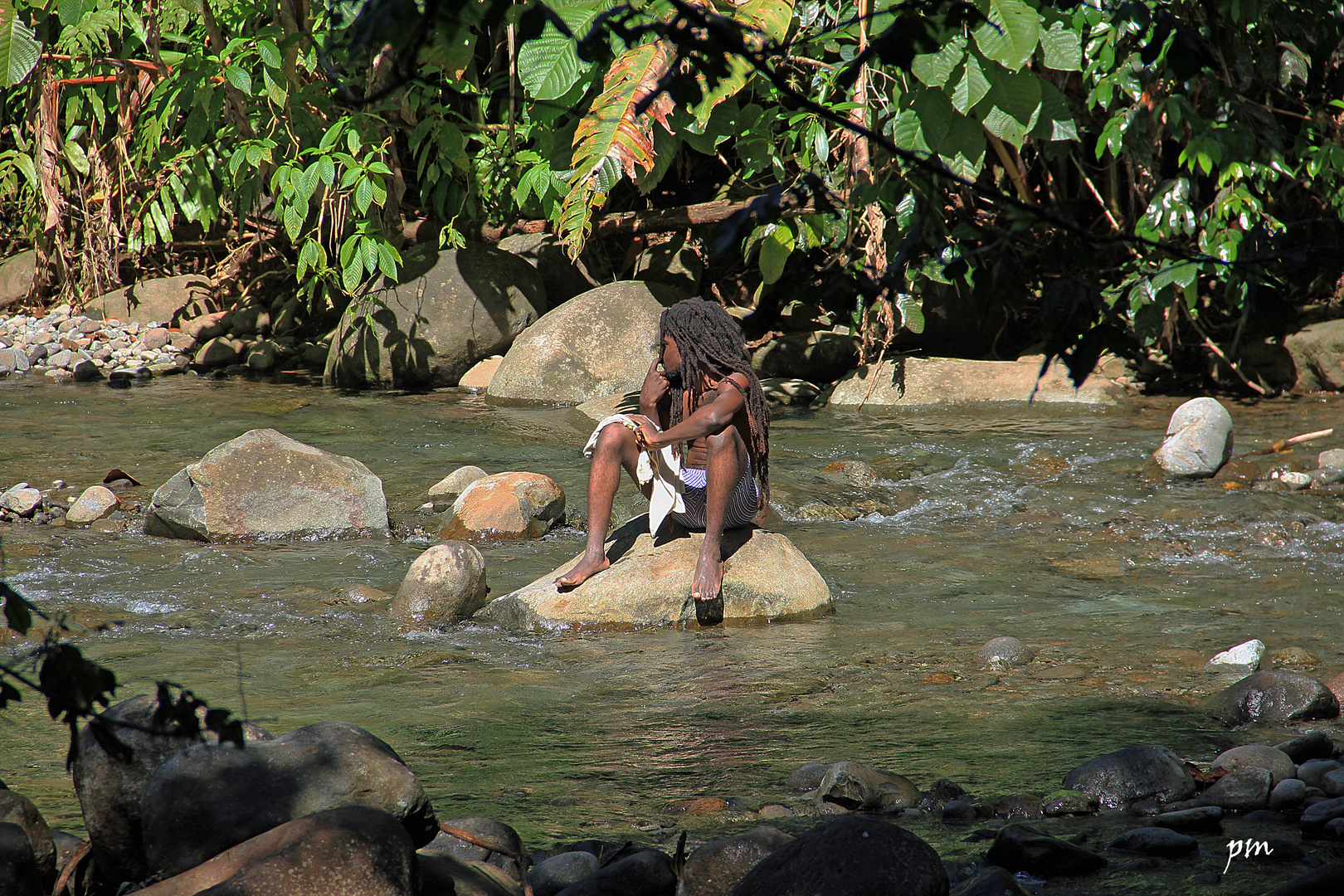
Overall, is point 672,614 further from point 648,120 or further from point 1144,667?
point 648,120

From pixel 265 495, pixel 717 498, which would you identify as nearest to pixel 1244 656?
pixel 717 498

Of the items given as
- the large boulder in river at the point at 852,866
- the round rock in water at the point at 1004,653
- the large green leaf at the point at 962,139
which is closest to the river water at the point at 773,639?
the round rock in water at the point at 1004,653

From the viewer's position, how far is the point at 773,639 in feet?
14.6

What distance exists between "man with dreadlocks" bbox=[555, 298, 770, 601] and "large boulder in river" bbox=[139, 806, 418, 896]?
99.8 inches

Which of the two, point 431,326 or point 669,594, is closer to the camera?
point 669,594

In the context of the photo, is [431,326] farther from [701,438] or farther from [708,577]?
[708,577]

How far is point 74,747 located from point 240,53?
9345mm

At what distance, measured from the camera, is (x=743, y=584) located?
15.5 feet

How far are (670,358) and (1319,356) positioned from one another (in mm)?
7267

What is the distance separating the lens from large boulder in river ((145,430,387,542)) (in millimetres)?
6039

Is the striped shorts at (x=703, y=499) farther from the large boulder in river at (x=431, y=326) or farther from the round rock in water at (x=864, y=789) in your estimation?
the large boulder in river at (x=431, y=326)

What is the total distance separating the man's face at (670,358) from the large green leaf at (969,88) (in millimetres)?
2388

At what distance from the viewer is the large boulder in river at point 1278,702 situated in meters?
3.39

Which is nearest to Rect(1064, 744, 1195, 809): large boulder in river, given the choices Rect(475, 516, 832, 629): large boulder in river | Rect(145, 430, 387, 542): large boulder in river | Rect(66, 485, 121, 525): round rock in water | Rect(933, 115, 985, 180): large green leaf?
Rect(933, 115, 985, 180): large green leaf
